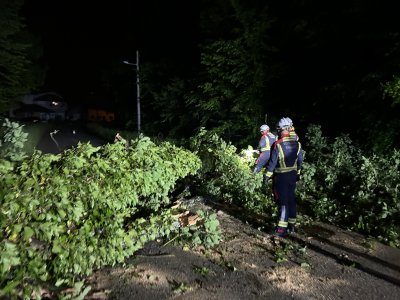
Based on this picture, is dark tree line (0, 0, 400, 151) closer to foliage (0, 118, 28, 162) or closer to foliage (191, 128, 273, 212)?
foliage (191, 128, 273, 212)

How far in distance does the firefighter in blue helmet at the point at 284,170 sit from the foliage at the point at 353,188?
1340 millimetres

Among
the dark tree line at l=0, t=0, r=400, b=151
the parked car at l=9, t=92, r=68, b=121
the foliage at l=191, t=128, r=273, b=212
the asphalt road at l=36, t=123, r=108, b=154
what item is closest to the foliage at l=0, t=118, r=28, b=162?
the foliage at l=191, t=128, r=273, b=212

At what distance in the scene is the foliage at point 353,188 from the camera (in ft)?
19.1

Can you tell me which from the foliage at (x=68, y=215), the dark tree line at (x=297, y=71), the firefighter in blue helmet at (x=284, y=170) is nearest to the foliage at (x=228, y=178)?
the firefighter in blue helmet at (x=284, y=170)

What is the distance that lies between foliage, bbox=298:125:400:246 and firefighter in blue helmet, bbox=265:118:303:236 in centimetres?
134

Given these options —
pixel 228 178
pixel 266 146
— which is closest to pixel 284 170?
pixel 266 146

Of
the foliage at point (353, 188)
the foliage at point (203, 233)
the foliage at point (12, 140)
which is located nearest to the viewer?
the foliage at point (12, 140)

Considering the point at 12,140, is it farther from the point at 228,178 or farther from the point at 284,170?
the point at 228,178

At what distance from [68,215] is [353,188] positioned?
595 cm

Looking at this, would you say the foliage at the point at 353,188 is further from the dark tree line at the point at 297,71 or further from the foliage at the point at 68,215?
the foliage at the point at 68,215

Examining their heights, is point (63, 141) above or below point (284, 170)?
below

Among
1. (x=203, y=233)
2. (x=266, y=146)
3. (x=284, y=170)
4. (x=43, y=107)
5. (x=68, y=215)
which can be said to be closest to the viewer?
(x=68, y=215)

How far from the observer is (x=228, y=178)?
6.93 meters

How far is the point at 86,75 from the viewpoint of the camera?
2292 inches
